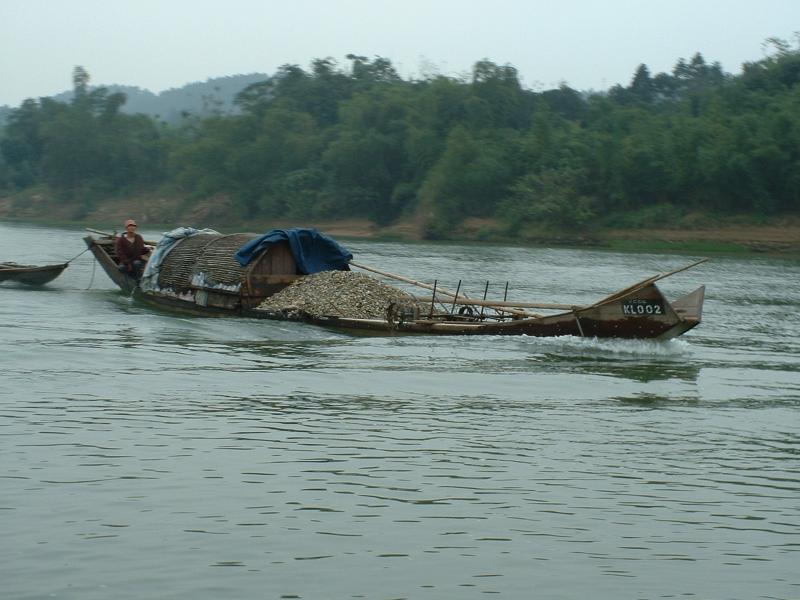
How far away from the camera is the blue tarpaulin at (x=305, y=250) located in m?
15.5

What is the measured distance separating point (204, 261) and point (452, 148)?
39.0 meters

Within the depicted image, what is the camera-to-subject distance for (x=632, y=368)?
40.4ft

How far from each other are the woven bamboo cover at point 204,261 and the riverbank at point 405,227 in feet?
93.6

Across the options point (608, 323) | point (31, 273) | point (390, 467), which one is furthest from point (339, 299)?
point (31, 273)

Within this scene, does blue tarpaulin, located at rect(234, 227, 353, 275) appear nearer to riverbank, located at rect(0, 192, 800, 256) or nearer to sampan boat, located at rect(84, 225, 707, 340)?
sampan boat, located at rect(84, 225, 707, 340)

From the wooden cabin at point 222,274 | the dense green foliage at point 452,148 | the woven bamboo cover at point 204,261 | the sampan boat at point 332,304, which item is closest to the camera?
the sampan boat at point 332,304

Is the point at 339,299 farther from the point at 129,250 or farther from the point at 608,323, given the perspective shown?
the point at 129,250

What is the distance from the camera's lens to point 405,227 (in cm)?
5328

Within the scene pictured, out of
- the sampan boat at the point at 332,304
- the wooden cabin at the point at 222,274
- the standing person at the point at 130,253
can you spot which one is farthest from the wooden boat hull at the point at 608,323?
the standing person at the point at 130,253

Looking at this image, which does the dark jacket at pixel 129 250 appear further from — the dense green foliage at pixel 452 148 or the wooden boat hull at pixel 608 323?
the dense green foliage at pixel 452 148

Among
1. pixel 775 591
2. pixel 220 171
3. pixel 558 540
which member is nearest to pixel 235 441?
pixel 558 540

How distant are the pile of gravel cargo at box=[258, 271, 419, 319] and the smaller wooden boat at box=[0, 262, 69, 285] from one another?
5870 mm

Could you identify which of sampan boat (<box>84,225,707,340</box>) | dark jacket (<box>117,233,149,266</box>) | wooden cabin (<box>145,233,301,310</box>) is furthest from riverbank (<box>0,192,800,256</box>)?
wooden cabin (<box>145,233,301,310</box>)

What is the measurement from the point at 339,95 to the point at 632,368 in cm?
6036
